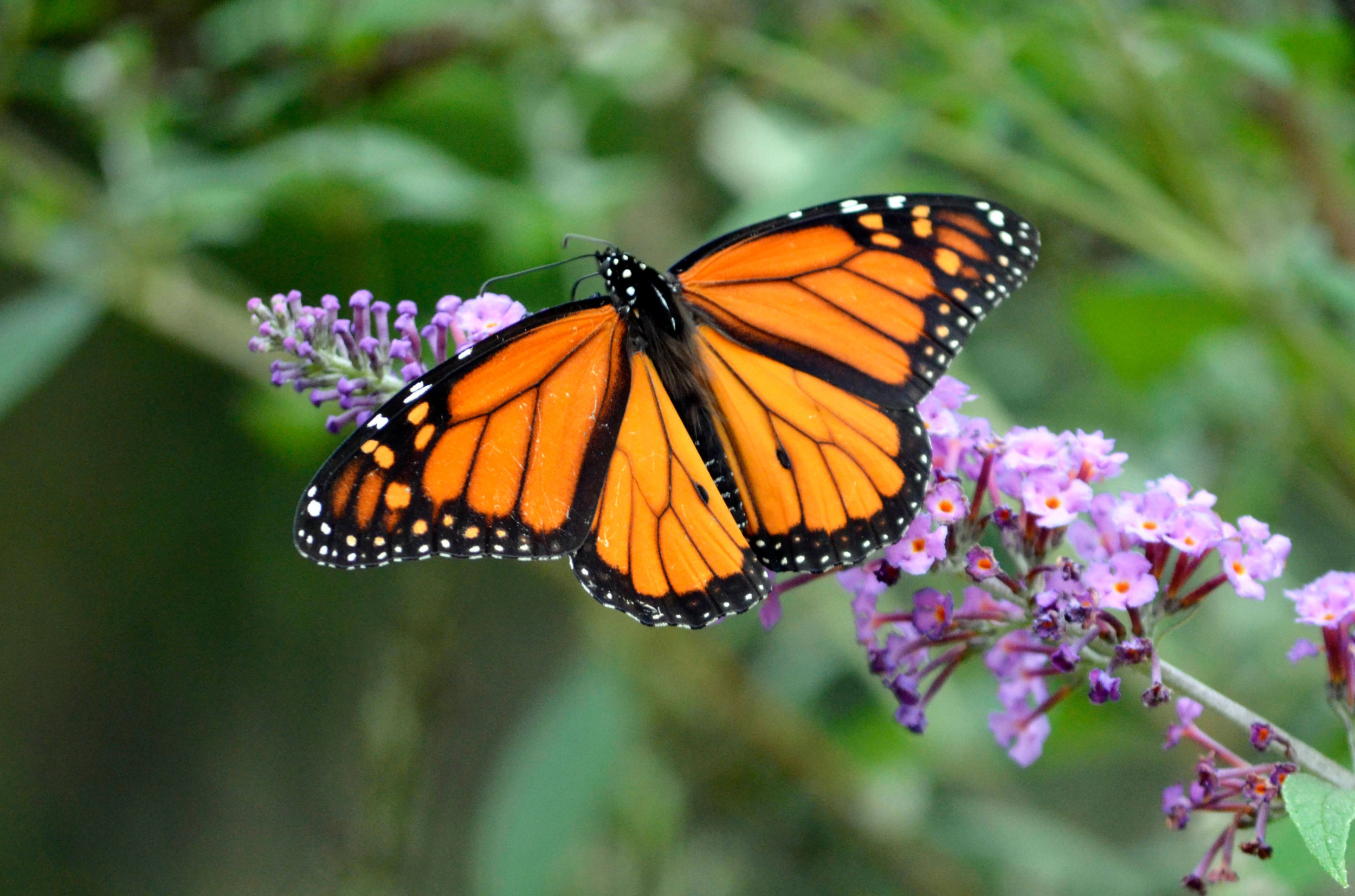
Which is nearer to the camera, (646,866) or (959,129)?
(959,129)

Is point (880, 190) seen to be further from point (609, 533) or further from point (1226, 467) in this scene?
point (609, 533)

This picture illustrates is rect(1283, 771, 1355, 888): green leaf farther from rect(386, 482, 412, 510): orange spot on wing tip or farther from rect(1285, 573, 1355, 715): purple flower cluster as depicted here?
rect(386, 482, 412, 510): orange spot on wing tip

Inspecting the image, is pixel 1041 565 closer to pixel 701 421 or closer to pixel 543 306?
pixel 701 421

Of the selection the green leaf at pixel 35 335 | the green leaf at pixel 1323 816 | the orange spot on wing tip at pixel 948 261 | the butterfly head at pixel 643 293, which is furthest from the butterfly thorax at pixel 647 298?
the green leaf at pixel 35 335

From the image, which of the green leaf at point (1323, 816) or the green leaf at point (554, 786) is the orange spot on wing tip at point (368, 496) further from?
the green leaf at point (554, 786)

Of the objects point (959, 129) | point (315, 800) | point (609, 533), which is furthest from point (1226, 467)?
point (315, 800)

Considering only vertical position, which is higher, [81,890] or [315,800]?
[315,800]

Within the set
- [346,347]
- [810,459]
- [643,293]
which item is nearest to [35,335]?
[346,347]

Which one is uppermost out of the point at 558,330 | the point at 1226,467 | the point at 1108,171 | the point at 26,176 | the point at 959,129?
the point at 26,176
